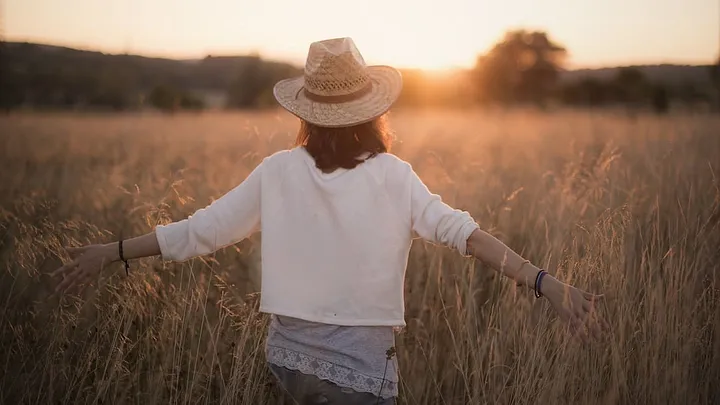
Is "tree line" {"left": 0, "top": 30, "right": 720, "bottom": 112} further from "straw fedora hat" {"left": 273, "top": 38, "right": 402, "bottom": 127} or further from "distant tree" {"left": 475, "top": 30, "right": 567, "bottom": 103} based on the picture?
"straw fedora hat" {"left": 273, "top": 38, "right": 402, "bottom": 127}

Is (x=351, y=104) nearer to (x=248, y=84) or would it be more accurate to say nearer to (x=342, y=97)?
(x=342, y=97)

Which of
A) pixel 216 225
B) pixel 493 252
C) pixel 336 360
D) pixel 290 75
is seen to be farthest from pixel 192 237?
pixel 290 75

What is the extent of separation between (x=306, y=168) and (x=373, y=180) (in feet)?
0.80

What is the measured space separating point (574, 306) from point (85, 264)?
1.68 m

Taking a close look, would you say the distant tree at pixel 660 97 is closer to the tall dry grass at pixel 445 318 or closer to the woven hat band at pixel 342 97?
the tall dry grass at pixel 445 318

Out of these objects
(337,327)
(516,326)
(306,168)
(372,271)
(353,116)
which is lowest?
(516,326)

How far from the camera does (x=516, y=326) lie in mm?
3055

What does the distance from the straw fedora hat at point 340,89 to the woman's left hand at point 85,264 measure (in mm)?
842

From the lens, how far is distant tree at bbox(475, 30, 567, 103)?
60841 mm

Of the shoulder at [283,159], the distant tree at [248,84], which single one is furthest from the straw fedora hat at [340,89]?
the distant tree at [248,84]

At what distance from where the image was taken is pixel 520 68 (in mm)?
64812

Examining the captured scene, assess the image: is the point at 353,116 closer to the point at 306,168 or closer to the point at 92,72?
the point at 306,168

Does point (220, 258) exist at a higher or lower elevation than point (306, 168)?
lower

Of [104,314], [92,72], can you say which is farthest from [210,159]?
[92,72]
